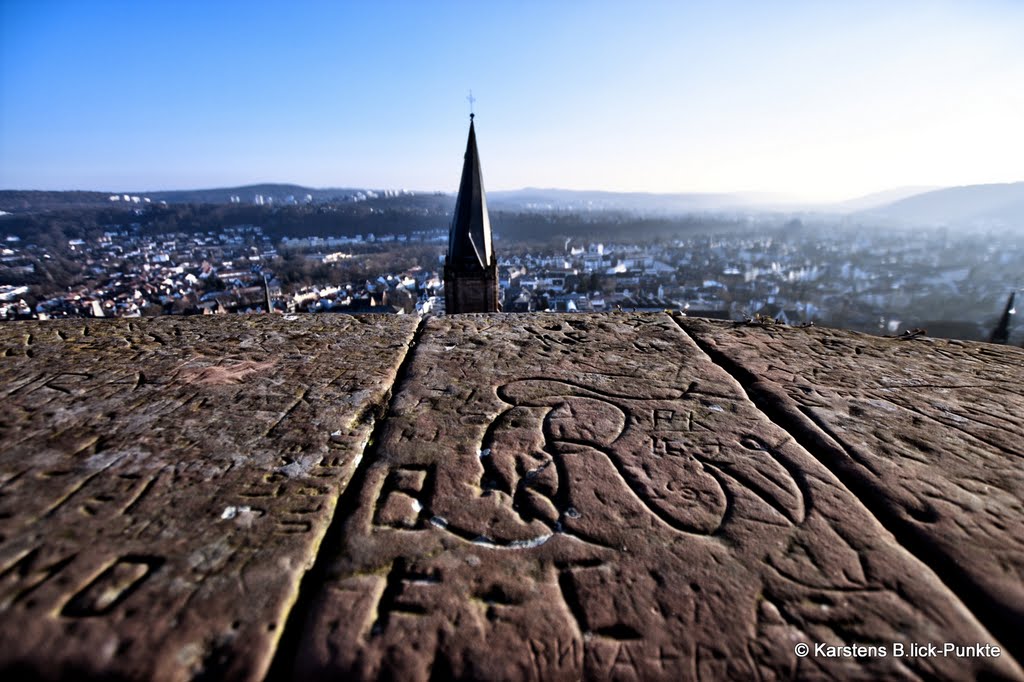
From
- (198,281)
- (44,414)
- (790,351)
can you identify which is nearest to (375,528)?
(44,414)

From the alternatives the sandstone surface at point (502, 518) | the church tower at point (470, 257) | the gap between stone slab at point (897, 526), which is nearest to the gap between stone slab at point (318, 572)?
the sandstone surface at point (502, 518)

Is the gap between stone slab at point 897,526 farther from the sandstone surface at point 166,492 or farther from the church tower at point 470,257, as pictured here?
the church tower at point 470,257

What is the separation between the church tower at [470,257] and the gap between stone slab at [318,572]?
15.1m

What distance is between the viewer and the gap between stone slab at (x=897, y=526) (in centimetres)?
107

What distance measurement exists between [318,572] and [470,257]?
15.9m

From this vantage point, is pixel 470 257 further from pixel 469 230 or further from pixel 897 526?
pixel 897 526

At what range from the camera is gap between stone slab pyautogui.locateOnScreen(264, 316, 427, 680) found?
0.97m

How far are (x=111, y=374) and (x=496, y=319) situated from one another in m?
2.02

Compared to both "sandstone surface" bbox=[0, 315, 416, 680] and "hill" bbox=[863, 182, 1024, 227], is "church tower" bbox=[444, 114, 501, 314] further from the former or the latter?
"hill" bbox=[863, 182, 1024, 227]

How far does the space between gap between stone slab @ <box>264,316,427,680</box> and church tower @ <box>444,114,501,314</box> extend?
15.1 metres

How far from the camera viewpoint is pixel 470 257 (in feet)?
54.8

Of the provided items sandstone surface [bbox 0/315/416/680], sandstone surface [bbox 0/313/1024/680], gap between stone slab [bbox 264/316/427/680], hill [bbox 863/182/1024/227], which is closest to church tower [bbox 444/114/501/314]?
sandstone surface [bbox 0/315/416/680]

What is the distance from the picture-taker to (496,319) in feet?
10.6

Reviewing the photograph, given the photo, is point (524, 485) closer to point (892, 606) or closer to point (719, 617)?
point (719, 617)
